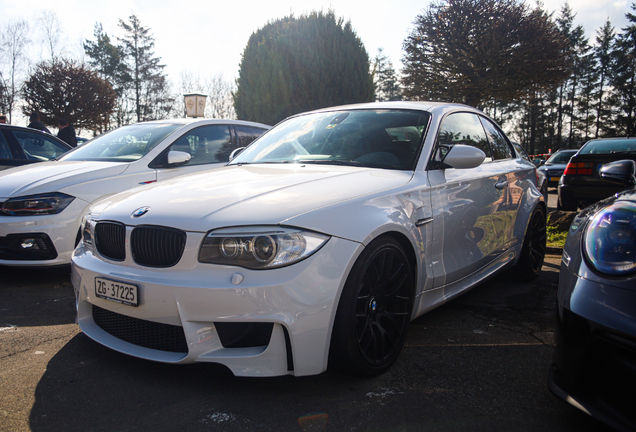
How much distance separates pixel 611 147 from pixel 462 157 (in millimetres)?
7242

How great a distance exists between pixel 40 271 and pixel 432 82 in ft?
62.4

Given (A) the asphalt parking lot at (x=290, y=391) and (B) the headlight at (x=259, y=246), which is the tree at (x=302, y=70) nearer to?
(A) the asphalt parking lot at (x=290, y=391)

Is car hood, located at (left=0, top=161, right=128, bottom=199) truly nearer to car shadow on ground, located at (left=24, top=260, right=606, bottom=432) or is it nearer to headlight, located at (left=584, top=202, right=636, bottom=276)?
car shadow on ground, located at (left=24, top=260, right=606, bottom=432)

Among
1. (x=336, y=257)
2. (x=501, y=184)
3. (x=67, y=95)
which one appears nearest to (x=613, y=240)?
(x=336, y=257)

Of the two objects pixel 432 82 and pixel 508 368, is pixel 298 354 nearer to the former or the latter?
pixel 508 368

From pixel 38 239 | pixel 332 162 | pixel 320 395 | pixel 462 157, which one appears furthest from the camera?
pixel 38 239

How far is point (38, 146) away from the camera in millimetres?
6340

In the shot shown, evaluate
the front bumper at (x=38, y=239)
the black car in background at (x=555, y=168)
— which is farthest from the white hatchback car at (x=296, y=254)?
the black car in background at (x=555, y=168)

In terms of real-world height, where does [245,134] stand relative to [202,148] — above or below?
above

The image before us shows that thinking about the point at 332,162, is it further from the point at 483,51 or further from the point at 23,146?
the point at 483,51

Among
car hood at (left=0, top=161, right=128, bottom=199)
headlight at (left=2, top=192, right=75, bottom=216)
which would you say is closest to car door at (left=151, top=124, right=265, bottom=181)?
car hood at (left=0, top=161, right=128, bottom=199)

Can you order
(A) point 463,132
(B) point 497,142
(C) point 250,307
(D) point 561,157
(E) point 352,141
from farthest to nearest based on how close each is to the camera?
(D) point 561,157 → (B) point 497,142 → (A) point 463,132 → (E) point 352,141 → (C) point 250,307

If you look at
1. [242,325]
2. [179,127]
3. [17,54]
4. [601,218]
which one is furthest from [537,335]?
[17,54]

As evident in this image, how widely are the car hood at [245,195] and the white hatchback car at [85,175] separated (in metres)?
1.57
